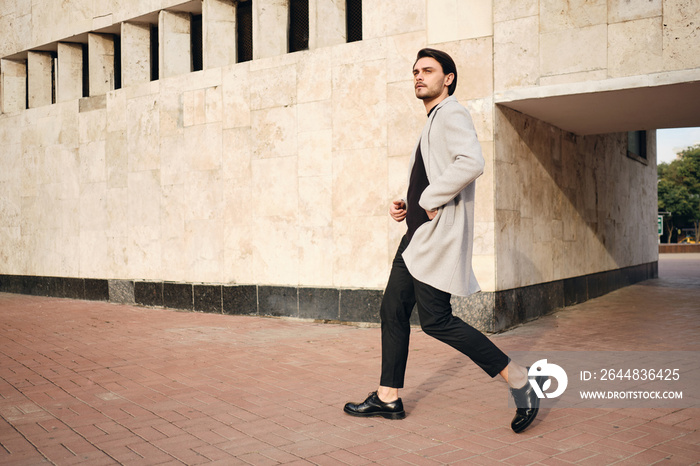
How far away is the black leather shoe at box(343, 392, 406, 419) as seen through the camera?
3.98 meters

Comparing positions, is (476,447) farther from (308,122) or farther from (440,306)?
(308,122)

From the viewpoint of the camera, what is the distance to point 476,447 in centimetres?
344

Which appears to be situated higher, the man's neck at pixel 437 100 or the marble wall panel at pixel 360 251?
the man's neck at pixel 437 100

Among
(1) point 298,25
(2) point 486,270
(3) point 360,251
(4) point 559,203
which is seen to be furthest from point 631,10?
(1) point 298,25

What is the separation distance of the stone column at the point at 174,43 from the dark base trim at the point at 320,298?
341 centimetres

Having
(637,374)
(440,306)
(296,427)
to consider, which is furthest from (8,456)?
(637,374)

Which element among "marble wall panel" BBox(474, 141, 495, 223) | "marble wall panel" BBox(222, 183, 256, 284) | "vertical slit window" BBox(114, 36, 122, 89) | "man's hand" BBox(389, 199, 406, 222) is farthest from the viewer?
"vertical slit window" BBox(114, 36, 122, 89)

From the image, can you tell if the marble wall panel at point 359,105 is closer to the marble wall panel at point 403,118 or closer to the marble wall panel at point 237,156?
the marble wall panel at point 403,118

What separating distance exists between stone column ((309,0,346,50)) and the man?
518 cm

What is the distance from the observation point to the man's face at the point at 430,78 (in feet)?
12.6

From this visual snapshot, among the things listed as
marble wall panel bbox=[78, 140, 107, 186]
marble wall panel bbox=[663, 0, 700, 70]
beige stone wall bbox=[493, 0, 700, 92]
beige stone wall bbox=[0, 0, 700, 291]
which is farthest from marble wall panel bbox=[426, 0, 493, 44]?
marble wall panel bbox=[78, 140, 107, 186]

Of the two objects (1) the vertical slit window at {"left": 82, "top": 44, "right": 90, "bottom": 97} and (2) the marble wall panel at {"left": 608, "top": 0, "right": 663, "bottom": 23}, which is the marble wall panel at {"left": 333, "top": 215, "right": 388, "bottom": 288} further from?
(1) the vertical slit window at {"left": 82, "top": 44, "right": 90, "bottom": 97}

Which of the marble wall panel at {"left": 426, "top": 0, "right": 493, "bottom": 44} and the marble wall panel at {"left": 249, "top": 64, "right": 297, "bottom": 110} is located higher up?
the marble wall panel at {"left": 426, "top": 0, "right": 493, "bottom": 44}

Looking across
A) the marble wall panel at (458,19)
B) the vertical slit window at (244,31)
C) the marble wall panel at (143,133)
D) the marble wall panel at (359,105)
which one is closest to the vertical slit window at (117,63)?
the marble wall panel at (143,133)
